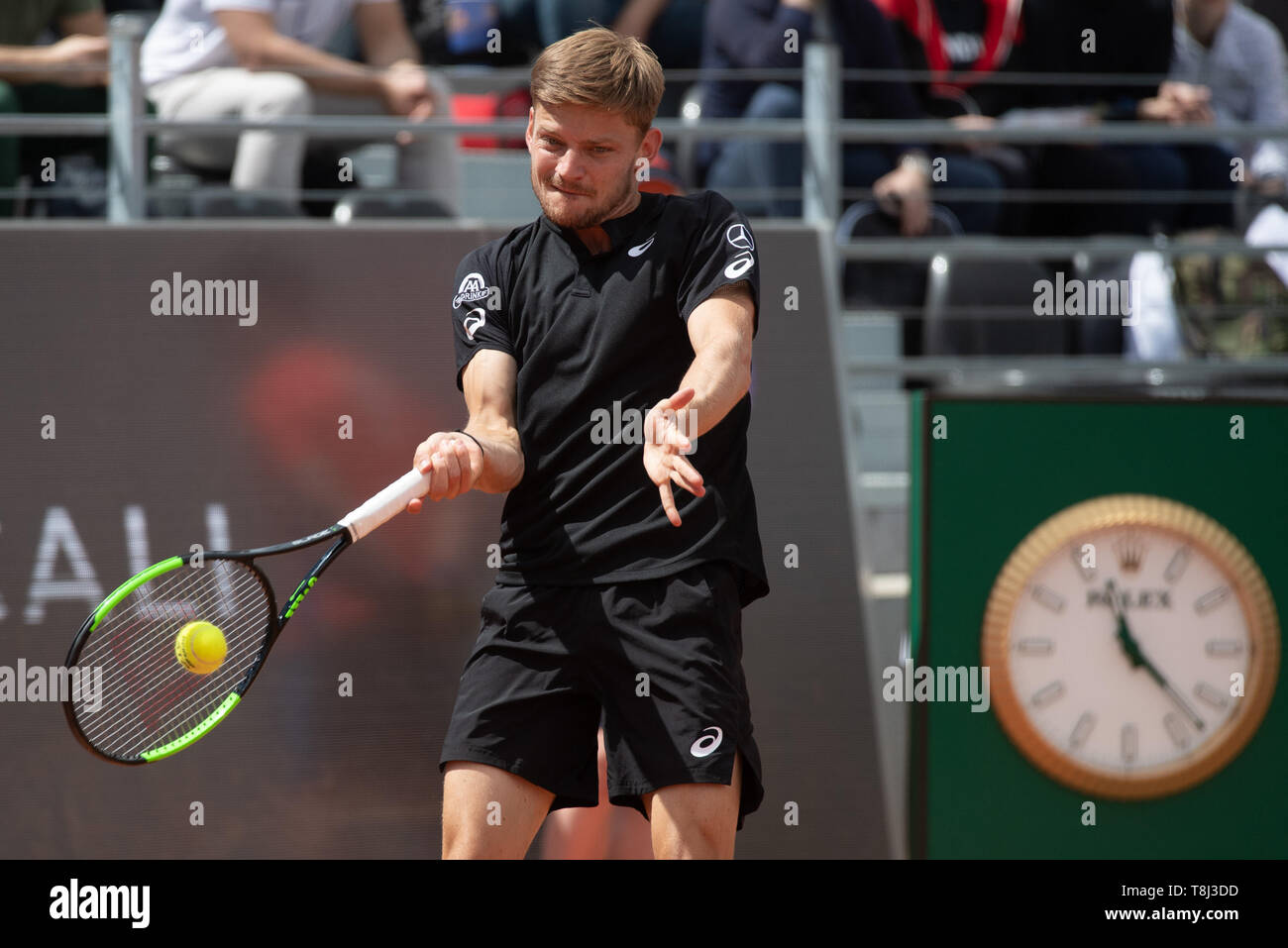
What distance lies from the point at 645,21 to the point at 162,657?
359cm

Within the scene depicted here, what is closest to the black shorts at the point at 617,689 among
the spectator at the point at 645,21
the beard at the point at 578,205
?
the beard at the point at 578,205

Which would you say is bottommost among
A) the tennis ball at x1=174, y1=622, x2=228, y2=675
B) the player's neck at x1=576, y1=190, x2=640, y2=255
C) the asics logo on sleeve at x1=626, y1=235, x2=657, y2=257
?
the tennis ball at x1=174, y1=622, x2=228, y2=675

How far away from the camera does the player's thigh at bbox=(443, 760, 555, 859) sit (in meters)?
2.85

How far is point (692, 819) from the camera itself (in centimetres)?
281

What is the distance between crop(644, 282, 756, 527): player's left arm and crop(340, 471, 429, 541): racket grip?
0.45 metres

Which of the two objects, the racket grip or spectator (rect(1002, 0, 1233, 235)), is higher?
spectator (rect(1002, 0, 1233, 235))

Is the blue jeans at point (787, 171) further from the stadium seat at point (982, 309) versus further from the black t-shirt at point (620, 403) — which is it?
the black t-shirt at point (620, 403)

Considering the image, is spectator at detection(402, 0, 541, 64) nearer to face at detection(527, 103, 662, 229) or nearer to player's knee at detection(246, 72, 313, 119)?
player's knee at detection(246, 72, 313, 119)

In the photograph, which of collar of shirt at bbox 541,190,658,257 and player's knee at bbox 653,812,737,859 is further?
collar of shirt at bbox 541,190,658,257

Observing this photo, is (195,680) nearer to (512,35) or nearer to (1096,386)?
(1096,386)

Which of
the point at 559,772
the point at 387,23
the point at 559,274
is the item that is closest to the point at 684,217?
the point at 559,274

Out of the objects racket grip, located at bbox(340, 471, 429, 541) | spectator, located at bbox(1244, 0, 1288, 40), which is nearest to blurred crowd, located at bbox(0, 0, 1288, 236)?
spectator, located at bbox(1244, 0, 1288, 40)

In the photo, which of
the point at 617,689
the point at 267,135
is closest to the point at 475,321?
the point at 617,689
